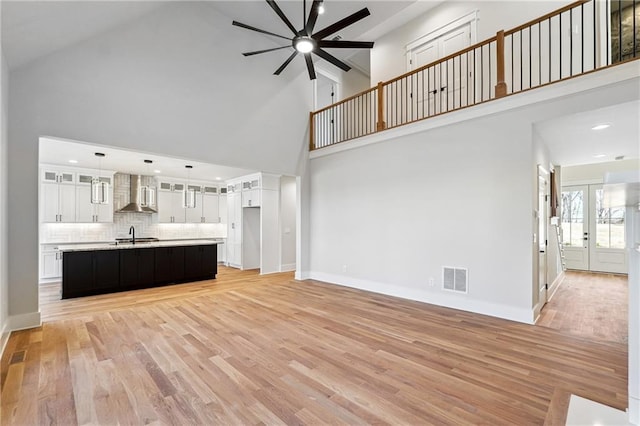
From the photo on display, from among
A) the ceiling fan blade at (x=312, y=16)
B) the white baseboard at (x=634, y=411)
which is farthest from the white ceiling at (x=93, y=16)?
the white baseboard at (x=634, y=411)

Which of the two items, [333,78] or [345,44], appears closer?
[345,44]

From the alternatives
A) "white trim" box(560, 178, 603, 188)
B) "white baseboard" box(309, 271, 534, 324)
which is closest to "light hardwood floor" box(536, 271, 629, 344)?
"white baseboard" box(309, 271, 534, 324)

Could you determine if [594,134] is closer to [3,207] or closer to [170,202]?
[3,207]

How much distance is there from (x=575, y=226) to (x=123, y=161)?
38.4 ft

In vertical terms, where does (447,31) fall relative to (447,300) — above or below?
above

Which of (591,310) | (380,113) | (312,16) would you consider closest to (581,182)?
(591,310)

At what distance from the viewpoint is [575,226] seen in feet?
25.5

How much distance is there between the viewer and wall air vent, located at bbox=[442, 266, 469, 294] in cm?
434

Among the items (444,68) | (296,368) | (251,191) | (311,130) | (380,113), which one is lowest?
(296,368)

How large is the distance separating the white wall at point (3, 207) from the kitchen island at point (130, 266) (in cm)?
187

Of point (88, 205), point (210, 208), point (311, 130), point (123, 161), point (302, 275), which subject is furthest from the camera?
point (210, 208)

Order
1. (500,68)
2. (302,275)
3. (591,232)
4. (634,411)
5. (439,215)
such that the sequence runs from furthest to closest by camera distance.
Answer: (591,232)
(302,275)
(439,215)
(500,68)
(634,411)

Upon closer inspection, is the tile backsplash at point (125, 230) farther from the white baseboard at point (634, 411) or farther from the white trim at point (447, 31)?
the white baseboard at point (634, 411)

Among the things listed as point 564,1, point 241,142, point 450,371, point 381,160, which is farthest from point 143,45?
point 564,1
